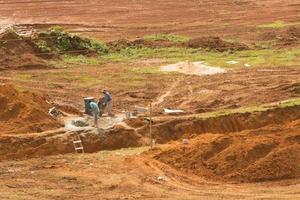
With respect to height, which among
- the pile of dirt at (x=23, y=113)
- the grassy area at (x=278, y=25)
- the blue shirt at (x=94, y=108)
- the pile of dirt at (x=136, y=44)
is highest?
the blue shirt at (x=94, y=108)

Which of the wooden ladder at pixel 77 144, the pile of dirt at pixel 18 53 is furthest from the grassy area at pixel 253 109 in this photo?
the pile of dirt at pixel 18 53

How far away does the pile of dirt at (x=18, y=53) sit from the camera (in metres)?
35.5

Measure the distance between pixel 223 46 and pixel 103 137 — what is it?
16.4 meters

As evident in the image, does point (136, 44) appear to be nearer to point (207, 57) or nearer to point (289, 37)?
point (207, 57)

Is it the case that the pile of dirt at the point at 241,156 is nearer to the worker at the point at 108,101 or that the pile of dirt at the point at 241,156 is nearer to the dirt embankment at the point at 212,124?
the dirt embankment at the point at 212,124

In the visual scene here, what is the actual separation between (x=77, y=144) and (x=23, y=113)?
302cm

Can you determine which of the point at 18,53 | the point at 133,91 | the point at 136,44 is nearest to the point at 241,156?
the point at 133,91

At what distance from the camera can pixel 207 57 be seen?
122ft

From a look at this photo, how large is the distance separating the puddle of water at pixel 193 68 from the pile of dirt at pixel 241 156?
38.1ft

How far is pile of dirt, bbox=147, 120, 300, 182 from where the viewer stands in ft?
68.6

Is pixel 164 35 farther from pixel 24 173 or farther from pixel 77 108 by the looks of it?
pixel 24 173

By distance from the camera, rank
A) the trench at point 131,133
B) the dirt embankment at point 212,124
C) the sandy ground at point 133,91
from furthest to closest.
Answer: the dirt embankment at point 212,124, the trench at point 131,133, the sandy ground at point 133,91

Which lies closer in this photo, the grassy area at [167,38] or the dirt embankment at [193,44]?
the dirt embankment at [193,44]

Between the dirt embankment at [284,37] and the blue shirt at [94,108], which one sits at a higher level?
the blue shirt at [94,108]
